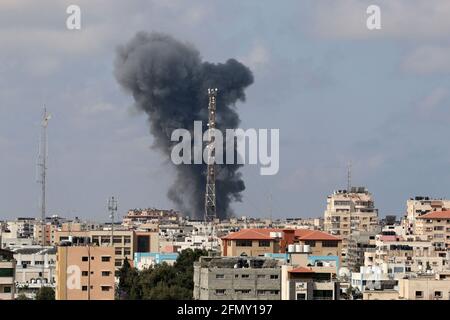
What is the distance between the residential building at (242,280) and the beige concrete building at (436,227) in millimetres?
46881

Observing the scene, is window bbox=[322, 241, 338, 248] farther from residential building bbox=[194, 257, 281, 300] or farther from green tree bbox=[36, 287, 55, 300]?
residential building bbox=[194, 257, 281, 300]

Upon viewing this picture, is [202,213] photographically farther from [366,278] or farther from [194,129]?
[366,278]

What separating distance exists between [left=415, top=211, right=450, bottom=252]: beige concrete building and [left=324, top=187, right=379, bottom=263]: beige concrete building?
14.2m

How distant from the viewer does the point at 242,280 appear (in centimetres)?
4241

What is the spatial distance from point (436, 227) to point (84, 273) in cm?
5257

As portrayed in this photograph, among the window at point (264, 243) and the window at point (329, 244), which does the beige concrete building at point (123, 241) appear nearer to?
the window at point (329, 244)

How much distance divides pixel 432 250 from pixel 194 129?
4711 centimetres

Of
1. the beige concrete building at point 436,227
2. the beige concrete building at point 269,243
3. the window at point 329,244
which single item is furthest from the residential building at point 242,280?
the beige concrete building at point 436,227

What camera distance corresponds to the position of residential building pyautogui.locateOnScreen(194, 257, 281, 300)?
138ft

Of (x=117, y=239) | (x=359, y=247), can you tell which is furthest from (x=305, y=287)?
(x=359, y=247)

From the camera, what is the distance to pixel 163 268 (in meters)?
55.4

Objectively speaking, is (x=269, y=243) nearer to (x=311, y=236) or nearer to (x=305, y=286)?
(x=311, y=236)
